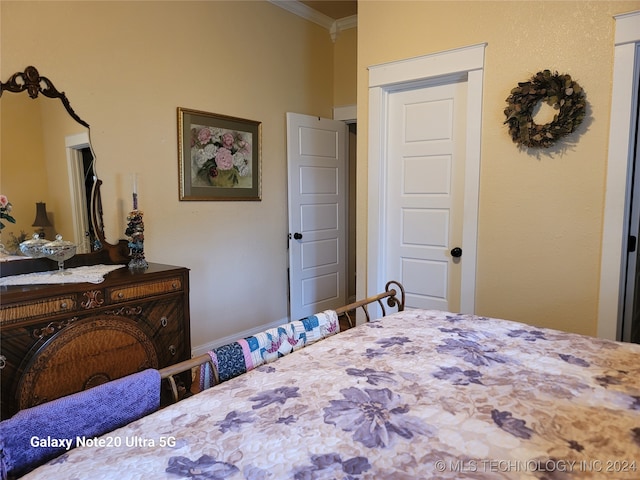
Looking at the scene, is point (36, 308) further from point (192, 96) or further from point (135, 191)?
point (192, 96)

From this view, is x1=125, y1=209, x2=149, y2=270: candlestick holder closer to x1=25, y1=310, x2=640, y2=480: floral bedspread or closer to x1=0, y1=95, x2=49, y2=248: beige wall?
x1=0, y1=95, x2=49, y2=248: beige wall

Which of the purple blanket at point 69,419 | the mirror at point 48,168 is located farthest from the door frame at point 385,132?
the purple blanket at point 69,419

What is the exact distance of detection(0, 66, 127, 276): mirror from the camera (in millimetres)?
2143

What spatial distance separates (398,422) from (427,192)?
2222mm

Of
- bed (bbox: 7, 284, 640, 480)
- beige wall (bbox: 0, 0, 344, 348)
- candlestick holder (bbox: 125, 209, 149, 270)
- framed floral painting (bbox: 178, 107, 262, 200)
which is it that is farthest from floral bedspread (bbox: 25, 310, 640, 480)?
framed floral painting (bbox: 178, 107, 262, 200)

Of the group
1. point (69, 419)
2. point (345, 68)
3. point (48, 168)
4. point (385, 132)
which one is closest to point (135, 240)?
point (48, 168)

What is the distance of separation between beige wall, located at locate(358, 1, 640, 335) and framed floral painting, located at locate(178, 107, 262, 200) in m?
1.53

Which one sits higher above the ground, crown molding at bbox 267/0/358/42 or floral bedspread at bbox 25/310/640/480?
crown molding at bbox 267/0/358/42

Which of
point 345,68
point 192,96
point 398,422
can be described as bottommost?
point 398,422

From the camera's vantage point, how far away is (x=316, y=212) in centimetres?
417

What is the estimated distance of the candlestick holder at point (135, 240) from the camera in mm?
2488

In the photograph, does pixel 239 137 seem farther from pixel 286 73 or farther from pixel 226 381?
pixel 226 381

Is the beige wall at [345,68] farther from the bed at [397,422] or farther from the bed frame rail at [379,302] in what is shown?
the bed at [397,422]

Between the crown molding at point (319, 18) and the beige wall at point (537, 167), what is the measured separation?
1383 mm
